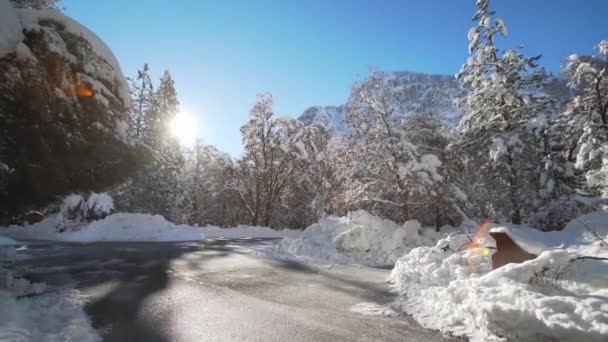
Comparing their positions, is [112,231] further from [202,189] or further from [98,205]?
[202,189]

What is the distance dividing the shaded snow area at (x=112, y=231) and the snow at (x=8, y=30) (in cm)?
1207

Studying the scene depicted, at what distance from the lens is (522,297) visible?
141 inches

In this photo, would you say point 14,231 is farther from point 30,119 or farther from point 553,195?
point 553,195

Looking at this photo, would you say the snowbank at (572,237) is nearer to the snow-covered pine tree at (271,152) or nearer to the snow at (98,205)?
the snow-covered pine tree at (271,152)

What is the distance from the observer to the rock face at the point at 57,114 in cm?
513

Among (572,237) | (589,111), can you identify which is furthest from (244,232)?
(589,111)

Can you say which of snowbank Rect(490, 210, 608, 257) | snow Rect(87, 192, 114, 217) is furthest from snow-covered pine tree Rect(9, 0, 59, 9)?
snowbank Rect(490, 210, 608, 257)

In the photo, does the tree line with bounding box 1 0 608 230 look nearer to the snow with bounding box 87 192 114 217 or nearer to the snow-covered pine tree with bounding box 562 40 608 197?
the snow-covered pine tree with bounding box 562 40 608 197

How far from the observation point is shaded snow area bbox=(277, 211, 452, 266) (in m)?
10.0

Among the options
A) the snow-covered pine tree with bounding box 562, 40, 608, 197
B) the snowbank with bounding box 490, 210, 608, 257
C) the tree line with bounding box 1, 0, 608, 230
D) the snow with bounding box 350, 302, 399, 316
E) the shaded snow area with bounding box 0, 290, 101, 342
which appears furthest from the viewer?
the tree line with bounding box 1, 0, 608, 230

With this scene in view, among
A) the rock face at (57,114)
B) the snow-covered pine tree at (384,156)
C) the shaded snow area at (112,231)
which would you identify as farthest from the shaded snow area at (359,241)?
the shaded snow area at (112,231)

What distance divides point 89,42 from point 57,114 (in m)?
1.75

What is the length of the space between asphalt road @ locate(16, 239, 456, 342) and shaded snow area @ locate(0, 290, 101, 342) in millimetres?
202

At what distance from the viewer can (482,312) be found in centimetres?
360
